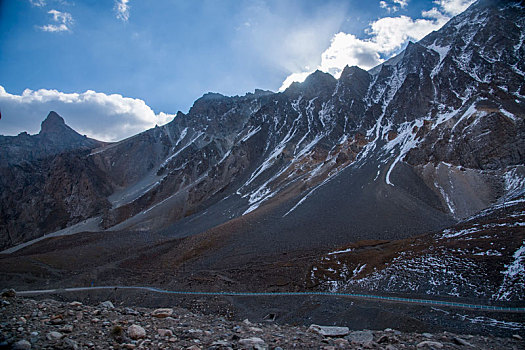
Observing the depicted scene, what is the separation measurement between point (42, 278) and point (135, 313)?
149 feet

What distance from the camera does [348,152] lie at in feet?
306

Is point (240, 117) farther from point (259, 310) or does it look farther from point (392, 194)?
point (259, 310)

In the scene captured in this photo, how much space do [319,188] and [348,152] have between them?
29.3 m

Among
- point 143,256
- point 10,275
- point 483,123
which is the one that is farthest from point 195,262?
point 483,123

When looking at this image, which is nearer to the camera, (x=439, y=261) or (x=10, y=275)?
(x=439, y=261)

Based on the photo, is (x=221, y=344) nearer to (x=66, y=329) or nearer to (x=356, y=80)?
(x=66, y=329)

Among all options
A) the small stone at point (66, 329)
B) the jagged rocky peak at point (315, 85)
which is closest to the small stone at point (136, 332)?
the small stone at point (66, 329)

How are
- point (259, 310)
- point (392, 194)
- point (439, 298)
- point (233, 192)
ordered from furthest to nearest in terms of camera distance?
point (233, 192) → point (392, 194) → point (259, 310) → point (439, 298)

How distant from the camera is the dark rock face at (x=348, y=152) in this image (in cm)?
5716

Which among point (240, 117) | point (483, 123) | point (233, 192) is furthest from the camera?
point (240, 117)

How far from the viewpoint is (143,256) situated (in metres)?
53.5

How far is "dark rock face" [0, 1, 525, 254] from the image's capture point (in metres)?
57.2

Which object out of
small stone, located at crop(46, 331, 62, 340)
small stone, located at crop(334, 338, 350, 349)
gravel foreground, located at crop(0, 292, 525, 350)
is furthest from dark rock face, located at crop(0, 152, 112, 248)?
small stone, located at crop(334, 338, 350, 349)

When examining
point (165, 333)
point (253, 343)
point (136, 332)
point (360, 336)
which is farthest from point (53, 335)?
point (360, 336)
